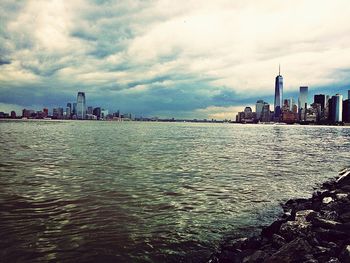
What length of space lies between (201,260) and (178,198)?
7.27 meters

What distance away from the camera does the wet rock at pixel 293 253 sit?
7.59 metres

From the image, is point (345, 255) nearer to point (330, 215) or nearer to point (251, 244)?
point (251, 244)

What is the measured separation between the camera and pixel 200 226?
12258mm

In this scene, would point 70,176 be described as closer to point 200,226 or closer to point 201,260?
point 200,226

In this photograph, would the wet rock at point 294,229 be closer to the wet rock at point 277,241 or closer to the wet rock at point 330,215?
the wet rock at point 277,241

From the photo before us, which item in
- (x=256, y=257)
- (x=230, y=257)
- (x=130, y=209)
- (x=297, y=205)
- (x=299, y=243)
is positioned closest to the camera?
(x=299, y=243)

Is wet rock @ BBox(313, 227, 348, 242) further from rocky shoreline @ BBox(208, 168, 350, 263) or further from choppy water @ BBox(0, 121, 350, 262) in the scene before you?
choppy water @ BBox(0, 121, 350, 262)

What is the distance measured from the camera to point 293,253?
771 centimetres

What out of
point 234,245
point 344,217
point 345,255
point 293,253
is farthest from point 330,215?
point 293,253

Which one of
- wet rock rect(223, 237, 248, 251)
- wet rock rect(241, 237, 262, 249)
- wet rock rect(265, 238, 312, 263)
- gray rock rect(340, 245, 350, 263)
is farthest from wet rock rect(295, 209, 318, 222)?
gray rock rect(340, 245, 350, 263)

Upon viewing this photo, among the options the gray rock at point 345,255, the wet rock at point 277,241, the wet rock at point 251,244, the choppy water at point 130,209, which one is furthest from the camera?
the choppy water at point 130,209

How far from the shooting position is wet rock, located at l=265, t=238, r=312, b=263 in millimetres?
7588

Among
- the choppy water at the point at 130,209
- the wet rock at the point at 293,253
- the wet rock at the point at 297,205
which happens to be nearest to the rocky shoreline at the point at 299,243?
the wet rock at the point at 293,253

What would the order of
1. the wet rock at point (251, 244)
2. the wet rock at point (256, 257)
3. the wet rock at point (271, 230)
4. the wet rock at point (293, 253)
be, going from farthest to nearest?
the wet rock at point (271, 230) → the wet rock at point (251, 244) → the wet rock at point (256, 257) → the wet rock at point (293, 253)
